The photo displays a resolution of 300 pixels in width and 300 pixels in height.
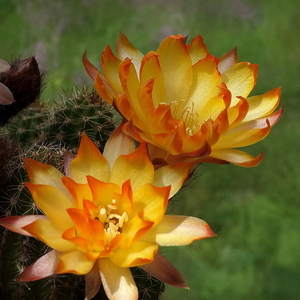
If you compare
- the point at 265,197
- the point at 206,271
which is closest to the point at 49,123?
the point at 206,271

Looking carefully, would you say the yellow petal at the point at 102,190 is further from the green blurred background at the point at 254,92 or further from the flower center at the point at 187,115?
the green blurred background at the point at 254,92

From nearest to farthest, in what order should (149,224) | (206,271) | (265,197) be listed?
(149,224) < (206,271) < (265,197)

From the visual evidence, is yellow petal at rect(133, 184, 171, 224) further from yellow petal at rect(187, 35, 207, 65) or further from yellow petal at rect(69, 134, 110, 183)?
yellow petal at rect(187, 35, 207, 65)

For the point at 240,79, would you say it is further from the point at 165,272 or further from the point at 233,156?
the point at 165,272

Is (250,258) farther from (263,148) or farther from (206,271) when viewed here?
Answer: (263,148)

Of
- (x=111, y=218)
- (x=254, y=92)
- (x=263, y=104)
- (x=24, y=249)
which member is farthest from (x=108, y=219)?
(x=254, y=92)

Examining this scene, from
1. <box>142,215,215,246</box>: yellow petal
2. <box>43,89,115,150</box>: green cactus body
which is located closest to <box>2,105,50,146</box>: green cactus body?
<box>43,89,115,150</box>: green cactus body
